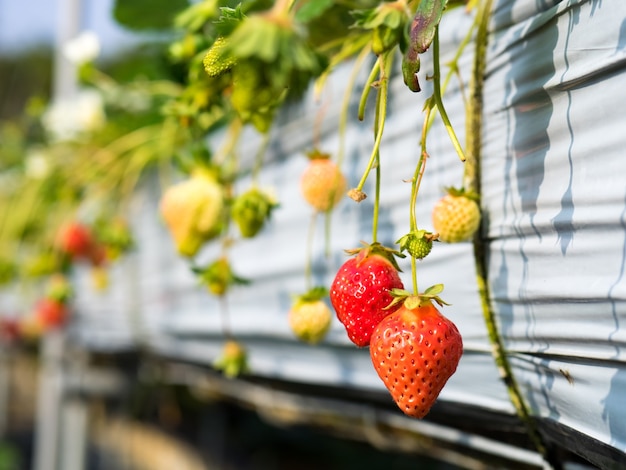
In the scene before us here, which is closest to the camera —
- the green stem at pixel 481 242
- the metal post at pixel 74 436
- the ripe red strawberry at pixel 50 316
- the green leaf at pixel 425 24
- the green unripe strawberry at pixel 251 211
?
the green leaf at pixel 425 24

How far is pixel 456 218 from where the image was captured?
0.45m

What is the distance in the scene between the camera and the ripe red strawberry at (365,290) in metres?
0.41

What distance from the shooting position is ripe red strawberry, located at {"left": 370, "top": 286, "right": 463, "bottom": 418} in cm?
39

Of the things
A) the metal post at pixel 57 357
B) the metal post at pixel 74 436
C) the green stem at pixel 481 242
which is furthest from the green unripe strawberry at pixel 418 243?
the metal post at pixel 74 436

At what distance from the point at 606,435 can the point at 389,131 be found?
1.02 ft

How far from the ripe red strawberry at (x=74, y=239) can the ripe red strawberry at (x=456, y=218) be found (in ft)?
2.59

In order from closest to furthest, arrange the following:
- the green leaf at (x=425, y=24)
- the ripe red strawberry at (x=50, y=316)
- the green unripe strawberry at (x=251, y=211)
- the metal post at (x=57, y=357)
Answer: the green leaf at (x=425, y=24) < the green unripe strawberry at (x=251, y=211) < the ripe red strawberry at (x=50, y=316) < the metal post at (x=57, y=357)

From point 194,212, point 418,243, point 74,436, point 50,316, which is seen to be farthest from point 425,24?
point 74,436

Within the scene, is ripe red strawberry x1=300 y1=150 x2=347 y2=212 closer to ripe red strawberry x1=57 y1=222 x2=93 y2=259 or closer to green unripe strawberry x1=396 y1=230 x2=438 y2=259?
green unripe strawberry x1=396 y1=230 x2=438 y2=259

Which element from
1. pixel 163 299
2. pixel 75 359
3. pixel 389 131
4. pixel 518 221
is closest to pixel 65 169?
pixel 163 299

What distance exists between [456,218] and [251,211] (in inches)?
8.2

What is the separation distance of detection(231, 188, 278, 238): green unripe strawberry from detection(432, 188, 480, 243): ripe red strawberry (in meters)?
0.20

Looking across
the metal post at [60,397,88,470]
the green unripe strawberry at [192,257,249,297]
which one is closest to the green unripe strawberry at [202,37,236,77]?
the green unripe strawberry at [192,257,249,297]

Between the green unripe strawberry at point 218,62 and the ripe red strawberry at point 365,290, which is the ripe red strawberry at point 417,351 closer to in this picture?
the ripe red strawberry at point 365,290
